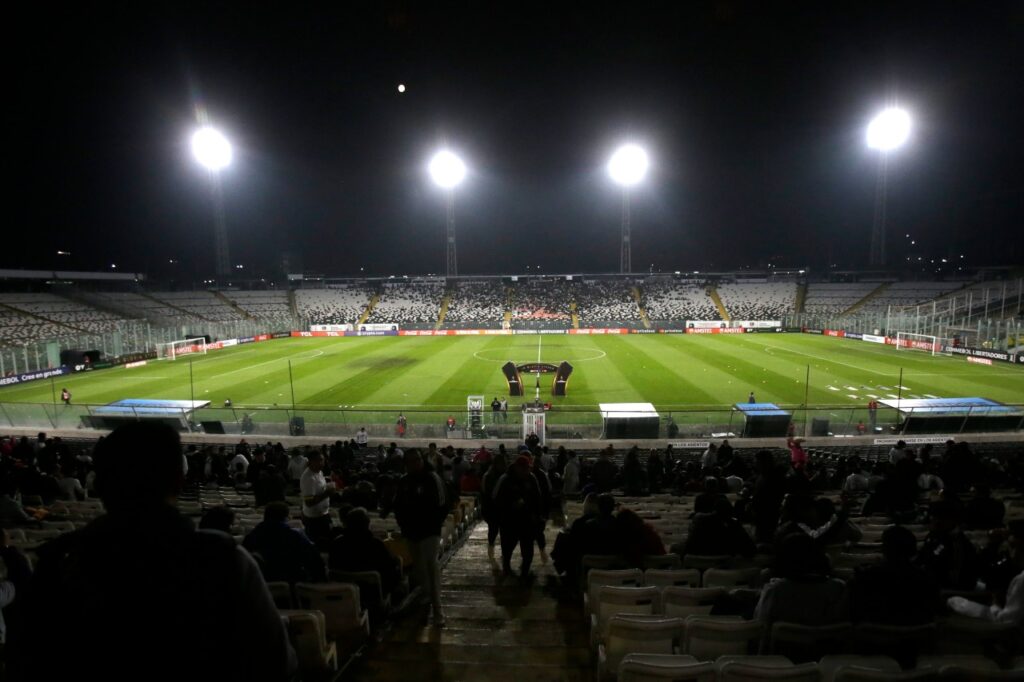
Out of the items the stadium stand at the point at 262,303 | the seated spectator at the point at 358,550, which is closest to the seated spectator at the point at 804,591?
the seated spectator at the point at 358,550

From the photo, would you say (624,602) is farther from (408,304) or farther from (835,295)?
(835,295)

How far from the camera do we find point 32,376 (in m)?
36.6

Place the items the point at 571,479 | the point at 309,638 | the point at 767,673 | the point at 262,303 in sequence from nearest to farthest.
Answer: the point at 767,673, the point at 309,638, the point at 571,479, the point at 262,303

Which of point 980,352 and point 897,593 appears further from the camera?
point 980,352

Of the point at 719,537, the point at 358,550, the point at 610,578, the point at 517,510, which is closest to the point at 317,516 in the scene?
the point at 358,550

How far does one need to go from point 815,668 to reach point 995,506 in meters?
6.30

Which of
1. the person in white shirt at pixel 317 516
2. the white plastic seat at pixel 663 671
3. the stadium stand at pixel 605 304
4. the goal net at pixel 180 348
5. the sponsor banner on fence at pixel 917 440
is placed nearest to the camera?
the white plastic seat at pixel 663 671

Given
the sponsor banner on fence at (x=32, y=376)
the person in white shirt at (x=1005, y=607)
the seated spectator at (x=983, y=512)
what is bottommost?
the sponsor banner on fence at (x=32, y=376)

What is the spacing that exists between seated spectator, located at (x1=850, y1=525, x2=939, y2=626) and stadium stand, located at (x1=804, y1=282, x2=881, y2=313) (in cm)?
7766

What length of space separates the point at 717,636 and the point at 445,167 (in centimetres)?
6755

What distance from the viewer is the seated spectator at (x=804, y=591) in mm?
3805

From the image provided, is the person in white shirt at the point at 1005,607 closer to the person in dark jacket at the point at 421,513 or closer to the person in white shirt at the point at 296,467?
the person in dark jacket at the point at 421,513

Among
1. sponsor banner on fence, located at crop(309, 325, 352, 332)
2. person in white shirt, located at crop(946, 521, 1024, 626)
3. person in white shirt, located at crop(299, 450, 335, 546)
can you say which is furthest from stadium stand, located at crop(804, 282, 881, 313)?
person in white shirt, located at crop(299, 450, 335, 546)

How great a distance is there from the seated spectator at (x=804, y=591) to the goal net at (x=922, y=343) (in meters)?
49.8
